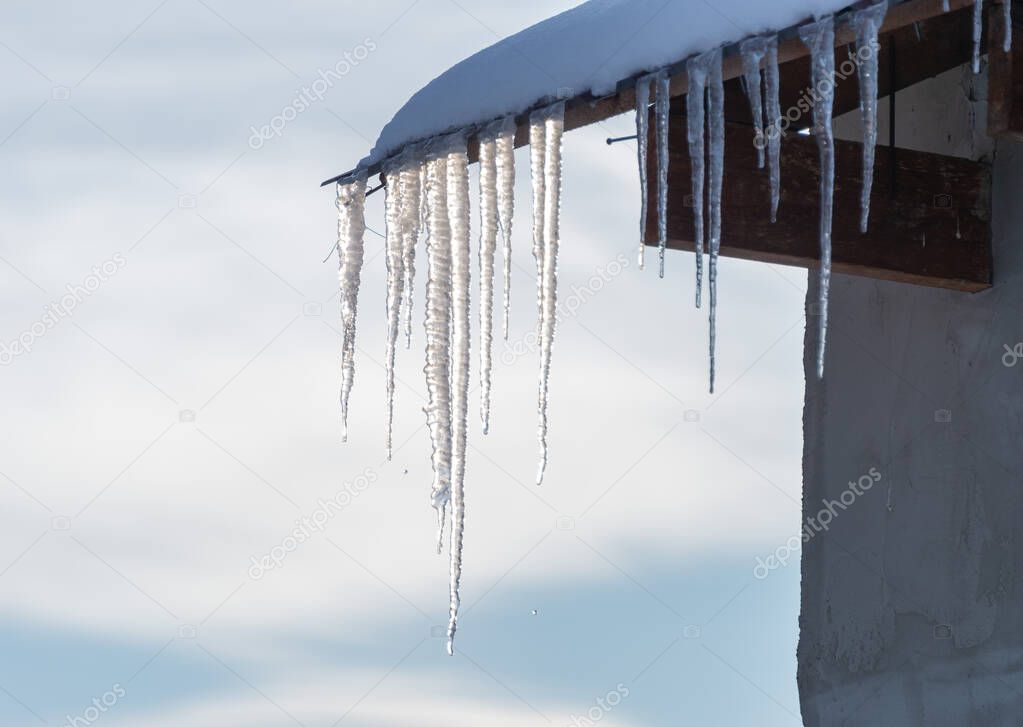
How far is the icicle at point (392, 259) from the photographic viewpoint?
13.2 ft

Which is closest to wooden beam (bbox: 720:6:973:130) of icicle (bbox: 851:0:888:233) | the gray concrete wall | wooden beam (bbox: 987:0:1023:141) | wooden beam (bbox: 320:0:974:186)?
the gray concrete wall

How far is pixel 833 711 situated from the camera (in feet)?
15.0

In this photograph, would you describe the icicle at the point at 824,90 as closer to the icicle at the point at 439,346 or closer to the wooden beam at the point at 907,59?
the wooden beam at the point at 907,59

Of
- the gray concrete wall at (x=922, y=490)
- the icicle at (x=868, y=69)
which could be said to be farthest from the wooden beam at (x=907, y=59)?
the icicle at (x=868, y=69)

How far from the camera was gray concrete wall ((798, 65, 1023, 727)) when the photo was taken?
3963mm

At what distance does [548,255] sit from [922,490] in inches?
55.4

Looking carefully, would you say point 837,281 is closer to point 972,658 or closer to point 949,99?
point 949,99

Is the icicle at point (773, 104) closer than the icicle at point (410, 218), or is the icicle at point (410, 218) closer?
the icicle at point (773, 104)

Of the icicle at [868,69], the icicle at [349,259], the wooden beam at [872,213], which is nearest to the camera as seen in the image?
the icicle at [868,69]

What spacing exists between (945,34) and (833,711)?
2051 millimetres

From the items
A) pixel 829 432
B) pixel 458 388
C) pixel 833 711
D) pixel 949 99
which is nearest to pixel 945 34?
pixel 949 99

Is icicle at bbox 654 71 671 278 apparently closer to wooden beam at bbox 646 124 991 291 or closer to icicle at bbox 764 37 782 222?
icicle at bbox 764 37 782 222

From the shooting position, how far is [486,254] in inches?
149

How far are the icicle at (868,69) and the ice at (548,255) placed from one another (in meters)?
0.76
